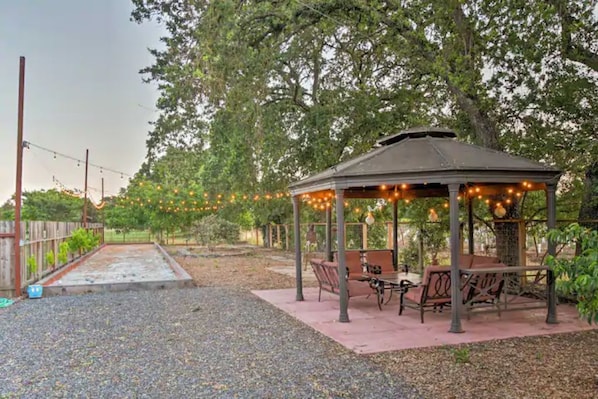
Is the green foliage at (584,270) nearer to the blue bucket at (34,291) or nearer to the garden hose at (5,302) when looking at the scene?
the garden hose at (5,302)

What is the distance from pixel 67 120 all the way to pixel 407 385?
1789 cm

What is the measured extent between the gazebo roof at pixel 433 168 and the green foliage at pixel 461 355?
2086mm

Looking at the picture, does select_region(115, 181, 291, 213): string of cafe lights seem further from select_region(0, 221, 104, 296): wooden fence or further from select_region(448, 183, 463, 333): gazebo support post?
select_region(448, 183, 463, 333): gazebo support post

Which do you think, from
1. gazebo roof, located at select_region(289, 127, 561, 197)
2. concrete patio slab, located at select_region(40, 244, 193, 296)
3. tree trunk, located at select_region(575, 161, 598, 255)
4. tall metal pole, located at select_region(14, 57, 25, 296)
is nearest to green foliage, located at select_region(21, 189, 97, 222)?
concrete patio slab, located at select_region(40, 244, 193, 296)

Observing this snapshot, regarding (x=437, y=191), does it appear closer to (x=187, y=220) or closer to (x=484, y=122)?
(x=484, y=122)

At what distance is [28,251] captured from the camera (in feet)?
31.9

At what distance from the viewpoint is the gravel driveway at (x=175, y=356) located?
12.8 ft

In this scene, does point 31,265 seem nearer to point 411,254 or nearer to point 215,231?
point 411,254

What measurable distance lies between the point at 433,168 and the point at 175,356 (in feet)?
12.5

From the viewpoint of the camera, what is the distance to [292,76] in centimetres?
1498

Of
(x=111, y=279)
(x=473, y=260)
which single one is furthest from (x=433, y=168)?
(x=111, y=279)

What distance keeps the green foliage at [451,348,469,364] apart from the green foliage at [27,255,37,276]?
8467 mm

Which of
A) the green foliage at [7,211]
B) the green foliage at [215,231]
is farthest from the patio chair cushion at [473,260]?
the green foliage at [7,211]

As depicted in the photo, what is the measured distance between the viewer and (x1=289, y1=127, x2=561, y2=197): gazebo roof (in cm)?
602
